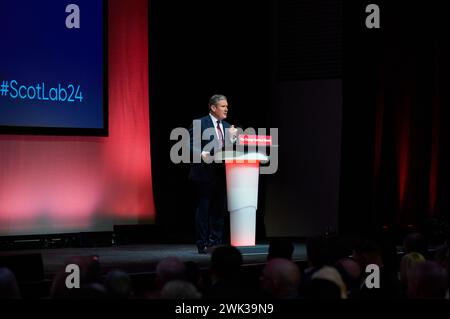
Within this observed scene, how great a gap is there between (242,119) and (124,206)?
162cm

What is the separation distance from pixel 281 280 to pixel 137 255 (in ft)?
11.2

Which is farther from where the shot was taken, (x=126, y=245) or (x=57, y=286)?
(x=126, y=245)

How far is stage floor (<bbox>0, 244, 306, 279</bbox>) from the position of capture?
5.54 meters

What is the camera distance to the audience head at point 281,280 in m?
3.27

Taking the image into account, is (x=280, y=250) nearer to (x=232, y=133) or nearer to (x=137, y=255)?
(x=232, y=133)

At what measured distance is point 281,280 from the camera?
3.27 meters

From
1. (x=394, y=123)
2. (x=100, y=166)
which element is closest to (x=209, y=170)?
(x=100, y=166)

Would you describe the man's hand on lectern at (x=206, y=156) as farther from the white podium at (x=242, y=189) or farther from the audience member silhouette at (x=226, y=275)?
the audience member silhouette at (x=226, y=275)

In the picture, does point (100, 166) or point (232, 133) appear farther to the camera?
point (100, 166)

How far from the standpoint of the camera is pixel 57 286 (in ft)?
10.5

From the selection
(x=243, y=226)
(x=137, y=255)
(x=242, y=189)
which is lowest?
(x=137, y=255)

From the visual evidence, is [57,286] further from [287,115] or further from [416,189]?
[287,115]

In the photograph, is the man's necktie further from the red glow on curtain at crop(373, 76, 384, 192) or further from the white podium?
the red glow on curtain at crop(373, 76, 384, 192)
